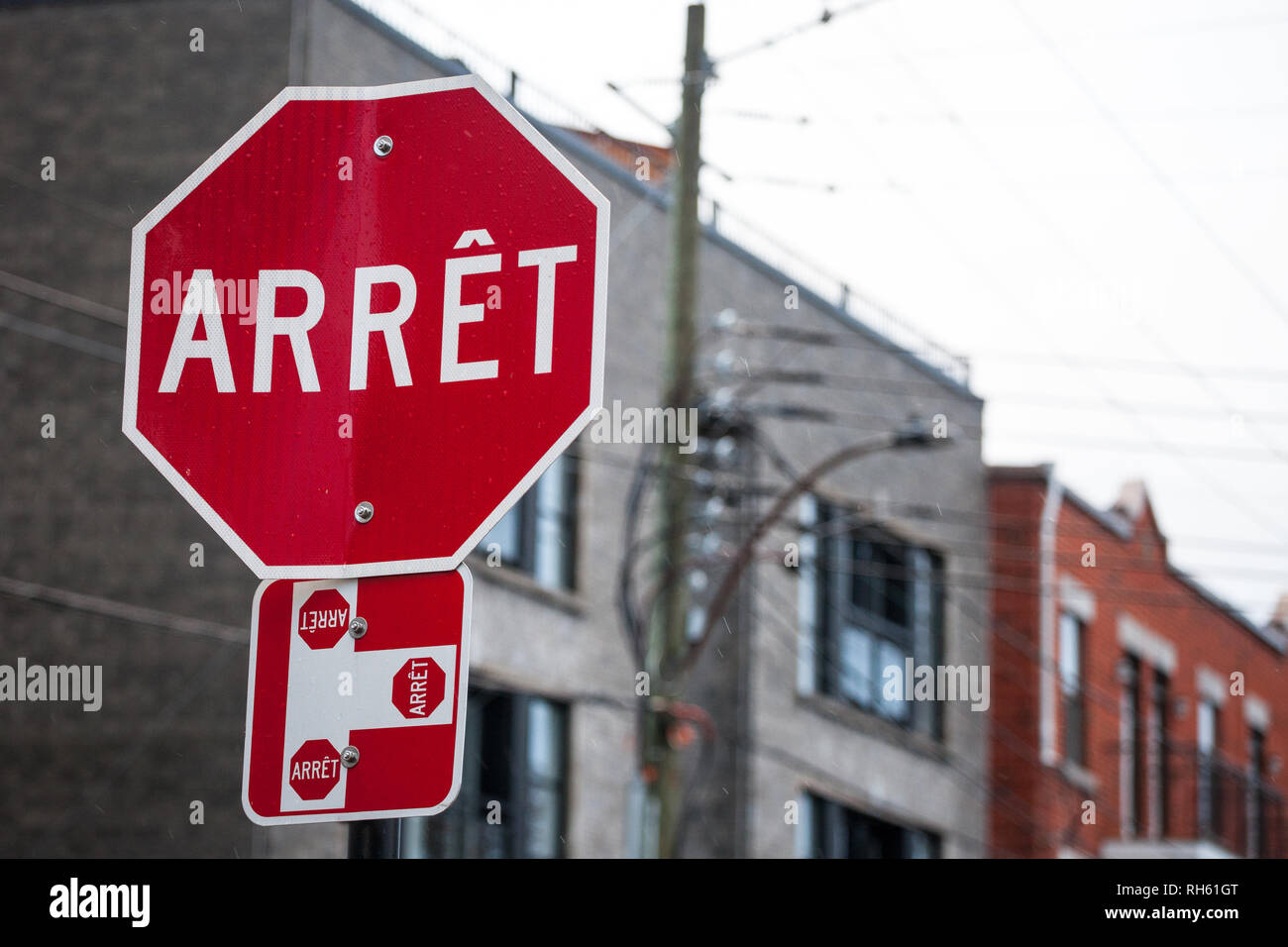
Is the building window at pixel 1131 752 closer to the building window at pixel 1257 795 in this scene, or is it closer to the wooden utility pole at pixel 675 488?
the building window at pixel 1257 795

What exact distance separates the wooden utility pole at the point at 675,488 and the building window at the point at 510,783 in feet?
9.36

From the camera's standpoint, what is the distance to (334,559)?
3.12 m

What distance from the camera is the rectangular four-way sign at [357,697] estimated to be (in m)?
2.99

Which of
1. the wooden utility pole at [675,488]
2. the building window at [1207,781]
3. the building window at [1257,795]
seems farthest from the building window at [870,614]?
the wooden utility pole at [675,488]

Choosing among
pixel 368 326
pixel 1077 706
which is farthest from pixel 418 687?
pixel 1077 706

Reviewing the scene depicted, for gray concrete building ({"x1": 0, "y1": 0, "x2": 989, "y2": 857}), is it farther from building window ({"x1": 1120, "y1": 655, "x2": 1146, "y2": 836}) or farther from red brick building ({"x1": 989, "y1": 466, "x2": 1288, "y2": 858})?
building window ({"x1": 1120, "y1": 655, "x2": 1146, "y2": 836})

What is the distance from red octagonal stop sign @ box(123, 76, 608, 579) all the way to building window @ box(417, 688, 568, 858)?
1199cm

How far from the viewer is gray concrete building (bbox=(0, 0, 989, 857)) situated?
13.8 m

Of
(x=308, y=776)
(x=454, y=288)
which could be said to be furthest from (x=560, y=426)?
(x=308, y=776)

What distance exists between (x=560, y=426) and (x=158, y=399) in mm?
777

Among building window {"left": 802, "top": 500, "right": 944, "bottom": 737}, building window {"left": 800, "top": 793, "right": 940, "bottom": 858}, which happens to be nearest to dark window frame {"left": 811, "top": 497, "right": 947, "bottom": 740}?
building window {"left": 802, "top": 500, "right": 944, "bottom": 737}
